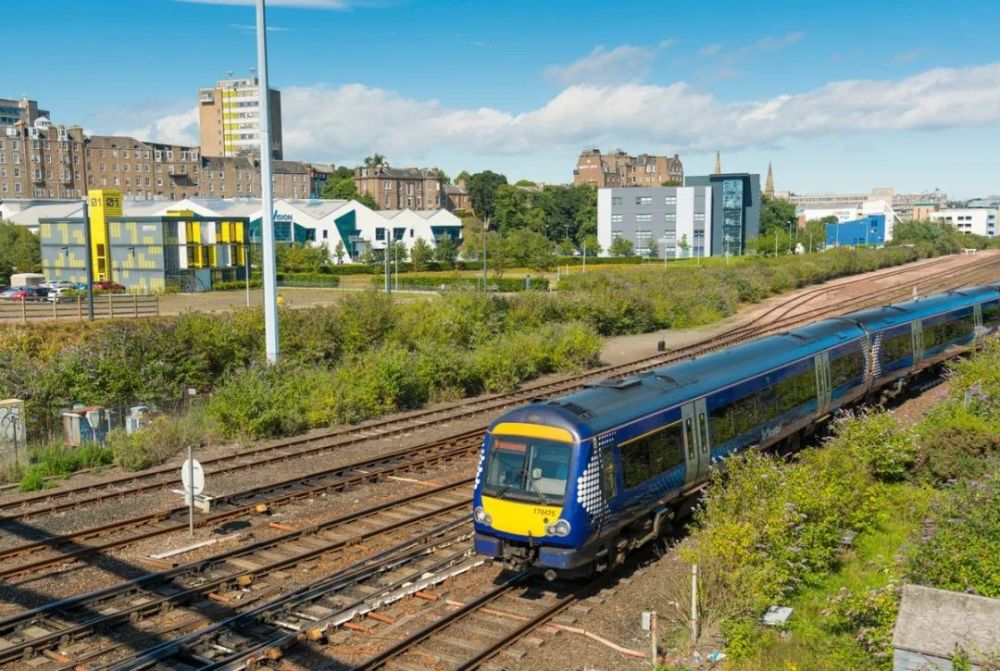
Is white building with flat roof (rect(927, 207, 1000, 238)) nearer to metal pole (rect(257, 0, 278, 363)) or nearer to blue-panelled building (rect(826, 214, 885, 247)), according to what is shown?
blue-panelled building (rect(826, 214, 885, 247))

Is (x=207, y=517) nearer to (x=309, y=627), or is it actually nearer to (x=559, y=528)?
(x=309, y=627)

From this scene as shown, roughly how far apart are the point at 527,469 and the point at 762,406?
5972 millimetres

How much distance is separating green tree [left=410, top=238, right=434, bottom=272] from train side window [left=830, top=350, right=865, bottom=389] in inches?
2574

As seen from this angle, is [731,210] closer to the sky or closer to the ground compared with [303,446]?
closer to the sky

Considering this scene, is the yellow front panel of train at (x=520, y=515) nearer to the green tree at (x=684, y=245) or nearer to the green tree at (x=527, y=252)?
the green tree at (x=527, y=252)

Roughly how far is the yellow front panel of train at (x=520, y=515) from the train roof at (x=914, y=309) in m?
13.0

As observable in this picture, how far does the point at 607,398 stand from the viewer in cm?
1278

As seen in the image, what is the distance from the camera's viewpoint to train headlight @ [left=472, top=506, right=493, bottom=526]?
11652 mm

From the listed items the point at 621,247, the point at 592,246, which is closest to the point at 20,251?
the point at 592,246

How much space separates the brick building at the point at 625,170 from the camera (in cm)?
16775

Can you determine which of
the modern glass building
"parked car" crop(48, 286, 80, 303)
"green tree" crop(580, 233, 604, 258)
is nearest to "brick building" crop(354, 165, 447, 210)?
"green tree" crop(580, 233, 604, 258)

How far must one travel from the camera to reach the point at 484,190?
154125 millimetres

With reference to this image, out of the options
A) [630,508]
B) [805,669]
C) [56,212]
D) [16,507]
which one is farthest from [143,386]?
[56,212]

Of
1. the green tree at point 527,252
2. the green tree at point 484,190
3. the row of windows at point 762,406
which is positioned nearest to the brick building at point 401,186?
the green tree at point 484,190
